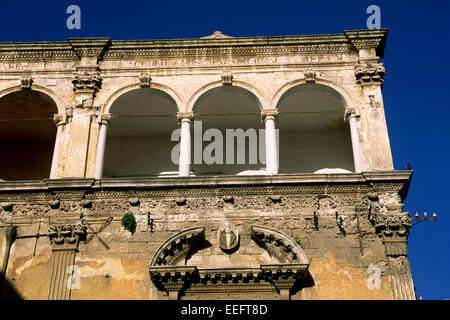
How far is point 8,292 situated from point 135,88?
581cm

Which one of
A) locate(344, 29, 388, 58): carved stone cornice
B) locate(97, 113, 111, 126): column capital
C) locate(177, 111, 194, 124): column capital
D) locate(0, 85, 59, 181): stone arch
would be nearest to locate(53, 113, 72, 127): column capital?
locate(97, 113, 111, 126): column capital

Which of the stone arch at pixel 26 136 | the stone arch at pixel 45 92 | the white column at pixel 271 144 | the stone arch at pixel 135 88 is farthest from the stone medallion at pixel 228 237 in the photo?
the stone arch at pixel 26 136

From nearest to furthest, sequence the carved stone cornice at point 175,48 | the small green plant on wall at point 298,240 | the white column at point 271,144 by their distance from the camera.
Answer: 1. the small green plant on wall at point 298,240
2. the white column at point 271,144
3. the carved stone cornice at point 175,48

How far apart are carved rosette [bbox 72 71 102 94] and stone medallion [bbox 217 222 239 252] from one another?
5102mm

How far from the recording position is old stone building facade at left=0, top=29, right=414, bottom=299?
43.0 feet

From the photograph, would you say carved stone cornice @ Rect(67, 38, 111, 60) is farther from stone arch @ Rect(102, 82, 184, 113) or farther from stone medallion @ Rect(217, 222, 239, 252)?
stone medallion @ Rect(217, 222, 239, 252)

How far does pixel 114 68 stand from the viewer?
16.6m

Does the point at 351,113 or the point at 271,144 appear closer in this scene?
the point at 271,144

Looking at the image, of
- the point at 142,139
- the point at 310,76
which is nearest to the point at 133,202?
the point at 142,139

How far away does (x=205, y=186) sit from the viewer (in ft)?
46.4

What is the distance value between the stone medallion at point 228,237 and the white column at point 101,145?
3222 mm

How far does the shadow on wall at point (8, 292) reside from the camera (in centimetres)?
1320

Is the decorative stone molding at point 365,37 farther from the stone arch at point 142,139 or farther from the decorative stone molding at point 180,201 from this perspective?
the decorative stone molding at point 180,201

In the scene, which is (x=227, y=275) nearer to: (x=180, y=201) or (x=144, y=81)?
(x=180, y=201)
